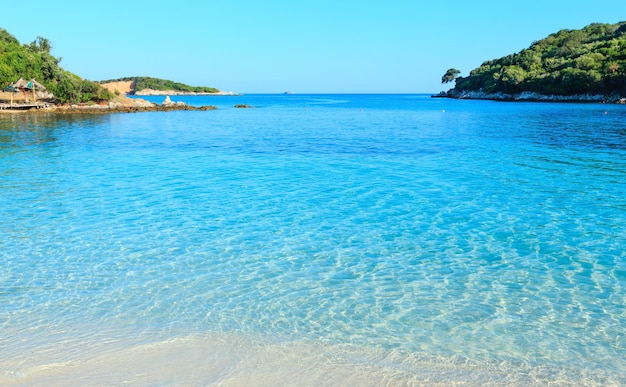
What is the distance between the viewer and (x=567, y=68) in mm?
114938

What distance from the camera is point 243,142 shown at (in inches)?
1294

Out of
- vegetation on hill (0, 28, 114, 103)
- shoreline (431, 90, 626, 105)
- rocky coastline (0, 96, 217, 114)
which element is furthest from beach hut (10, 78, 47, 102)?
shoreline (431, 90, 626, 105)

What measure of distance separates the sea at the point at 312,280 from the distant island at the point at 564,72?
10103cm

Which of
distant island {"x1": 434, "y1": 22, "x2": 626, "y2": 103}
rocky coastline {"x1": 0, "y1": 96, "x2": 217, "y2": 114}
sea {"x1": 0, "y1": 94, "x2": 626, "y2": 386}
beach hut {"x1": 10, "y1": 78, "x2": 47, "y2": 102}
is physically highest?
distant island {"x1": 434, "y1": 22, "x2": 626, "y2": 103}

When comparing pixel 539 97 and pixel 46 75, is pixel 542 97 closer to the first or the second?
pixel 539 97

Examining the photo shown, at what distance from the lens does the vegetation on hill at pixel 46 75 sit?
2621 inches

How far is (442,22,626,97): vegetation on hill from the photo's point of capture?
102812 mm

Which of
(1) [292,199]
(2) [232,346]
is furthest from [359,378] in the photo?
(1) [292,199]

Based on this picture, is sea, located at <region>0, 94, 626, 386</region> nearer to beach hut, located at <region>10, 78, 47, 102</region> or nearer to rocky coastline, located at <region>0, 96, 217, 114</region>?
beach hut, located at <region>10, 78, 47, 102</region>

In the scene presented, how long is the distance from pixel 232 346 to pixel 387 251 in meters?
4.51

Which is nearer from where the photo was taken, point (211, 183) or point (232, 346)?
point (232, 346)

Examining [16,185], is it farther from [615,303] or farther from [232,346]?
[615,303]

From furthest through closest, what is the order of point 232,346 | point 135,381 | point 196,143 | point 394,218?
point 196,143, point 394,218, point 232,346, point 135,381

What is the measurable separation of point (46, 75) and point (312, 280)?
74072mm
